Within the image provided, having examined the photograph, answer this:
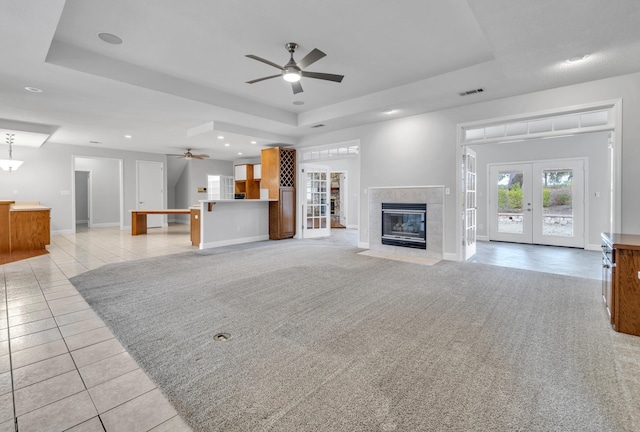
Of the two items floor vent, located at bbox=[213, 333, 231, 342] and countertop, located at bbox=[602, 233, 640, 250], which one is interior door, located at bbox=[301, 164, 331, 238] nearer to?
floor vent, located at bbox=[213, 333, 231, 342]

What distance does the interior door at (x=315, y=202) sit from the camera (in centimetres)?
815

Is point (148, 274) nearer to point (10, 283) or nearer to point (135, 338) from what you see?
point (10, 283)

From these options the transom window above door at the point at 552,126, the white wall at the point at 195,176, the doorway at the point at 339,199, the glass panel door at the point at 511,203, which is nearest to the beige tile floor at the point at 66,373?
the transom window above door at the point at 552,126

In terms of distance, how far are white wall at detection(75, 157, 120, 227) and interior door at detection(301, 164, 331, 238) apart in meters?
7.50

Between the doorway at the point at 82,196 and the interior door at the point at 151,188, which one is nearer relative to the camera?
the interior door at the point at 151,188

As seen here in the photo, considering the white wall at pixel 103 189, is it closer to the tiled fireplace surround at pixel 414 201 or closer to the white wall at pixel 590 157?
the tiled fireplace surround at pixel 414 201

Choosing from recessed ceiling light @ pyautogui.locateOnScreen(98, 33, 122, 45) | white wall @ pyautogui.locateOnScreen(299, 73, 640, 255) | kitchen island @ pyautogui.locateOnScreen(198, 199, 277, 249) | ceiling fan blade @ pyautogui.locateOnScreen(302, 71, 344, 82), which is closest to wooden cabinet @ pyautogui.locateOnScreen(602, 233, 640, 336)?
Result: white wall @ pyautogui.locateOnScreen(299, 73, 640, 255)

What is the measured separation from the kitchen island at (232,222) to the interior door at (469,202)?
4.58 m

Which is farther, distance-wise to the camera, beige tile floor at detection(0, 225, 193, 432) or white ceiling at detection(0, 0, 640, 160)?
white ceiling at detection(0, 0, 640, 160)

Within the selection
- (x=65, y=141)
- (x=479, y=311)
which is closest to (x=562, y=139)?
(x=479, y=311)

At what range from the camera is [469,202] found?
5.60 metres

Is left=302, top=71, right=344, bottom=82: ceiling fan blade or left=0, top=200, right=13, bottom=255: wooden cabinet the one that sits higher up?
left=302, top=71, right=344, bottom=82: ceiling fan blade

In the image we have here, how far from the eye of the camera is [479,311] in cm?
287

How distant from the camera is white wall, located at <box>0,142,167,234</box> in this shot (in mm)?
7977
